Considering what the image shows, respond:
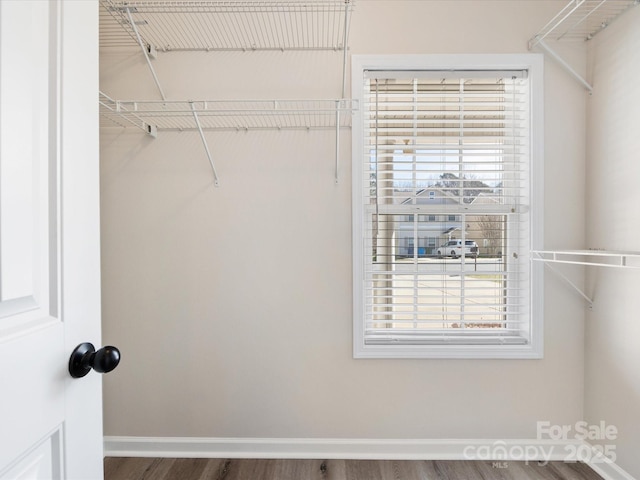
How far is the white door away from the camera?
54 cm

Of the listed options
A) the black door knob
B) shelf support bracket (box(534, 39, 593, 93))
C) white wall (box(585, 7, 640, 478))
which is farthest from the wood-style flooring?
shelf support bracket (box(534, 39, 593, 93))

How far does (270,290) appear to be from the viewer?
189cm

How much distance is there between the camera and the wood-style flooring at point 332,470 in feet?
5.66

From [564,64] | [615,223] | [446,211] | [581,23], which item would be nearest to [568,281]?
[615,223]

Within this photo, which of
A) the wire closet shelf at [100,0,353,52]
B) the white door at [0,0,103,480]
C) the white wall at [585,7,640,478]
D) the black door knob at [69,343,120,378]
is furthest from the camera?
the wire closet shelf at [100,0,353,52]

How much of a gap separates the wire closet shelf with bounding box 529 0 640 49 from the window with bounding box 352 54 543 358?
20cm

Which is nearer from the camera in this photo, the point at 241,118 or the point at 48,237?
the point at 48,237

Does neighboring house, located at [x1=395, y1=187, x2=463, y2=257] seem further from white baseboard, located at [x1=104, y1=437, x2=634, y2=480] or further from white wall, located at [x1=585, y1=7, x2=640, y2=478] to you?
white baseboard, located at [x1=104, y1=437, x2=634, y2=480]

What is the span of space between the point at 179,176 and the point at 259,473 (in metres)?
1.48

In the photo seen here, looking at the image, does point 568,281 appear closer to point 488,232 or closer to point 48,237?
point 488,232

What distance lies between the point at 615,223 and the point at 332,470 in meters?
1.73

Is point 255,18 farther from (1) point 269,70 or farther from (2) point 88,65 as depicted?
(2) point 88,65

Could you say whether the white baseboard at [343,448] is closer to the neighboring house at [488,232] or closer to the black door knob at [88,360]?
the neighboring house at [488,232]

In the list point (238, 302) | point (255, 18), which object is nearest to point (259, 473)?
point (238, 302)
